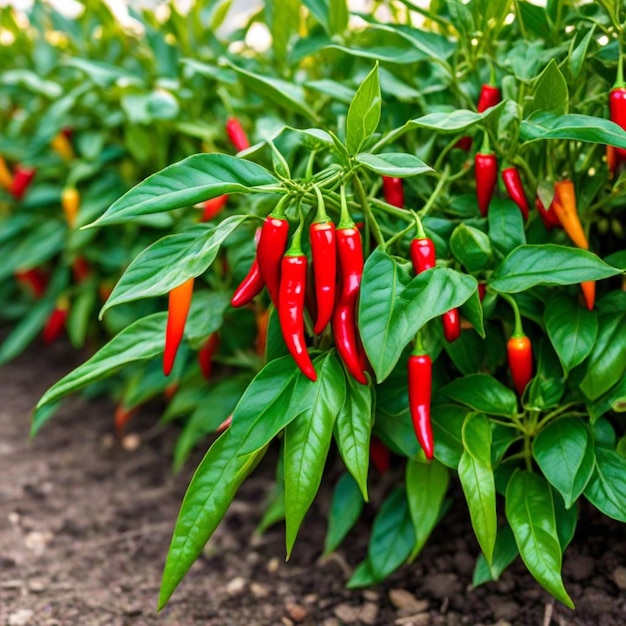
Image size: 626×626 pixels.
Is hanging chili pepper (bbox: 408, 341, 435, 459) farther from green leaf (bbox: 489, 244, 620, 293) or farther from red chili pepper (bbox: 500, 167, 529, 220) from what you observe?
red chili pepper (bbox: 500, 167, 529, 220)

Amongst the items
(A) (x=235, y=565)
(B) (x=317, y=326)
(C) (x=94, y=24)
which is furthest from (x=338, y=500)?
(C) (x=94, y=24)

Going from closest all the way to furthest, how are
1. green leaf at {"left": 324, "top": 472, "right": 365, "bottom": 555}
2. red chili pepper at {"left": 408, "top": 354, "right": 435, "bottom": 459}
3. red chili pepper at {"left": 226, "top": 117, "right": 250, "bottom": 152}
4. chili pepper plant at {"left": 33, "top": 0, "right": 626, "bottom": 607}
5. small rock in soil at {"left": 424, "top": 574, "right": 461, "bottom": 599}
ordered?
chili pepper plant at {"left": 33, "top": 0, "right": 626, "bottom": 607} < red chili pepper at {"left": 408, "top": 354, "right": 435, "bottom": 459} < small rock in soil at {"left": 424, "top": 574, "right": 461, "bottom": 599} < green leaf at {"left": 324, "top": 472, "right": 365, "bottom": 555} < red chili pepper at {"left": 226, "top": 117, "right": 250, "bottom": 152}

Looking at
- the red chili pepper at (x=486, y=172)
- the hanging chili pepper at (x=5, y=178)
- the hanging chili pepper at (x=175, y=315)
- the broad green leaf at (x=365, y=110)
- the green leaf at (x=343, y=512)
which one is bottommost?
the green leaf at (x=343, y=512)

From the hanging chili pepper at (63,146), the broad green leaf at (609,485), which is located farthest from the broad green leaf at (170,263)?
the hanging chili pepper at (63,146)

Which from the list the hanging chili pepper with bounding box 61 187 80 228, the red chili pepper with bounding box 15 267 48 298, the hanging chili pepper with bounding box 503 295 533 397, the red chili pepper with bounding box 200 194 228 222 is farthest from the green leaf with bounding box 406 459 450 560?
the red chili pepper with bounding box 15 267 48 298

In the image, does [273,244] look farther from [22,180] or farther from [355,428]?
[22,180]

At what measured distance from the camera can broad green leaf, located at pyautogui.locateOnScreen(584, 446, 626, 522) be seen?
1.58m

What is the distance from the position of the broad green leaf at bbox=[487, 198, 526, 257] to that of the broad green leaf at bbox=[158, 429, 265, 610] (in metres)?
0.63

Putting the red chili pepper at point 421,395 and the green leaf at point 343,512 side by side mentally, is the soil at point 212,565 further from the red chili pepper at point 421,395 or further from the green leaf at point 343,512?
the red chili pepper at point 421,395

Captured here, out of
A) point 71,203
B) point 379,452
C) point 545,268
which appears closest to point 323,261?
point 545,268

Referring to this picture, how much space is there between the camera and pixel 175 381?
7.84 feet

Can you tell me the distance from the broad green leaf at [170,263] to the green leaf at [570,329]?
2.15 feet

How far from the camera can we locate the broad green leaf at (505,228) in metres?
1.63

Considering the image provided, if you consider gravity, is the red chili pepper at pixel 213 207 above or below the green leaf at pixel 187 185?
below
